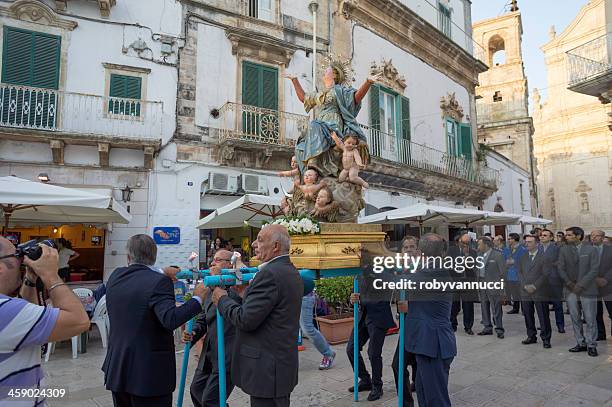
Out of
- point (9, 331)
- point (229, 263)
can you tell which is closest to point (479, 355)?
point (229, 263)

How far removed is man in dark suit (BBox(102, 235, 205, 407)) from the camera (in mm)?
2764

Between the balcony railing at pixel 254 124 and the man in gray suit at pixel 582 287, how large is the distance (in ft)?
23.2

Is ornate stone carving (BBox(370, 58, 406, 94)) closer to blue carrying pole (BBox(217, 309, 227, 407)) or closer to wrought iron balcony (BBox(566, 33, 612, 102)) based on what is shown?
wrought iron balcony (BBox(566, 33, 612, 102))

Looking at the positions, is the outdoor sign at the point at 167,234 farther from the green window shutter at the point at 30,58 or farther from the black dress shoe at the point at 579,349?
the black dress shoe at the point at 579,349

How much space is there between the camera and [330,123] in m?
5.69

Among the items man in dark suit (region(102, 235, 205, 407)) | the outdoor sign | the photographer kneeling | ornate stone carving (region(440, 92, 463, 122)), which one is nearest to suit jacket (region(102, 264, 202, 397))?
man in dark suit (region(102, 235, 205, 407))

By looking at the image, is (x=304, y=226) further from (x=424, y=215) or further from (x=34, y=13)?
(x=34, y=13)

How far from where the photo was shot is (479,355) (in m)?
6.48

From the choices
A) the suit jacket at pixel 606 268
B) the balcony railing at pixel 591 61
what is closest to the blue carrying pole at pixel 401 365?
the suit jacket at pixel 606 268

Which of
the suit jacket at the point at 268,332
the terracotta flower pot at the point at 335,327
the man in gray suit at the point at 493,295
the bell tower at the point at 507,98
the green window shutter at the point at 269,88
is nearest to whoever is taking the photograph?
the suit jacket at the point at 268,332

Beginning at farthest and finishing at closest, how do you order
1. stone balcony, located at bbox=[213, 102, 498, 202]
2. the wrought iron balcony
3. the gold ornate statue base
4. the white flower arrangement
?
stone balcony, located at bbox=[213, 102, 498, 202] < the wrought iron balcony < the white flower arrangement < the gold ornate statue base

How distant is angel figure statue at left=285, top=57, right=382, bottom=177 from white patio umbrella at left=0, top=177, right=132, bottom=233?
3808 millimetres

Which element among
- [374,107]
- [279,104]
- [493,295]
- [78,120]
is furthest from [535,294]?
[78,120]

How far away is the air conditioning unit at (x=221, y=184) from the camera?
11.6m
